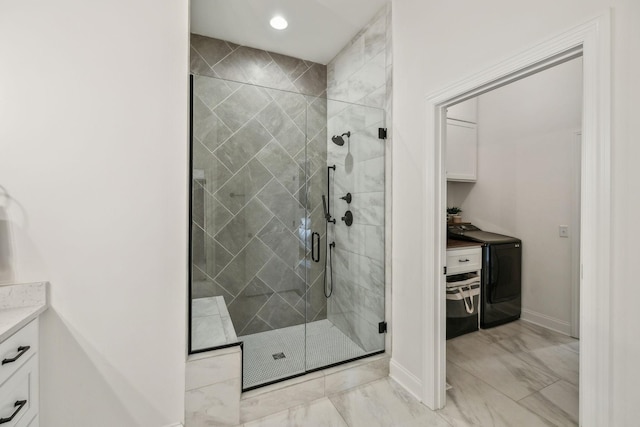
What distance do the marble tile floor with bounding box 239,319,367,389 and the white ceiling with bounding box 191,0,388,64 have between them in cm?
267

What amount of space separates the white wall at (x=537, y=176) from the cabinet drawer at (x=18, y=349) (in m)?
4.18

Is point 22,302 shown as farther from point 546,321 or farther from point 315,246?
point 546,321

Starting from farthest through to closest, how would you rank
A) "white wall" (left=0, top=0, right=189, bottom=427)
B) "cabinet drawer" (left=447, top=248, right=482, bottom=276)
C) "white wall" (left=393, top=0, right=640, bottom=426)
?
"cabinet drawer" (left=447, top=248, right=482, bottom=276) < "white wall" (left=0, top=0, right=189, bottom=427) < "white wall" (left=393, top=0, right=640, bottom=426)

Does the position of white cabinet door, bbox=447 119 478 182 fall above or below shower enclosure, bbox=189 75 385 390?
above

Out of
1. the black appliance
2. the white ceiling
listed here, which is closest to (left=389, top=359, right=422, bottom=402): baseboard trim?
the black appliance

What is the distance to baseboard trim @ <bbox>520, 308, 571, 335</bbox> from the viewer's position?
2918 mm

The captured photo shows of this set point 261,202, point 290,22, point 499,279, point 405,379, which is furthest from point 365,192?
point 499,279

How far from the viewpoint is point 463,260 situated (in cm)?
291

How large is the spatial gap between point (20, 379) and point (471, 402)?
2.52 metres

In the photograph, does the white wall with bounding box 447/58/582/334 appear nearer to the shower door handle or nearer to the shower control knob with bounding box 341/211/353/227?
the shower control knob with bounding box 341/211/353/227

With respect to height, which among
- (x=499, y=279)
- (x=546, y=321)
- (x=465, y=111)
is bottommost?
(x=546, y=321)

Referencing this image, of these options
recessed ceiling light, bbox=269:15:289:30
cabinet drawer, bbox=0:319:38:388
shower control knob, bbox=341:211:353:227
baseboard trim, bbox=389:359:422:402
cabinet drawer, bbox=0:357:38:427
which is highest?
recessed ceiling light, bbox=269:15:289:30

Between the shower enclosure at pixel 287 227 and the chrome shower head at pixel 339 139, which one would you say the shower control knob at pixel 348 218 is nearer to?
the shower enclosure at pixel 287 227

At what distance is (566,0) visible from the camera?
49.1 inches
